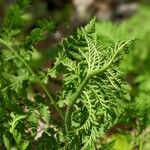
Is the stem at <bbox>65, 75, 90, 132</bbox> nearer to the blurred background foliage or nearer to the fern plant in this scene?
the fern plant

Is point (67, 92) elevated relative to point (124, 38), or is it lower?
lower

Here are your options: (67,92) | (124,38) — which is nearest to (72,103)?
(67,92)

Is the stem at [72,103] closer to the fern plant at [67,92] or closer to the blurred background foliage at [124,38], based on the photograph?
the fern plant at [67,92]

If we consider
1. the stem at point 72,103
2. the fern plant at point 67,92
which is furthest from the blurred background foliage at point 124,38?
the stem at point 72,103

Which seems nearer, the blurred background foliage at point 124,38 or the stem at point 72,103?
the stem at point 72,103

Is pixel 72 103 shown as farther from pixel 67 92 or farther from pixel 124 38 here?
pixel 124 38

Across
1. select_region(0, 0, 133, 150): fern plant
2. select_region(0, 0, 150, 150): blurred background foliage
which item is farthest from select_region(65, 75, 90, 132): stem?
A: select_region(0, 0, 150, 150): blurred background foliage
